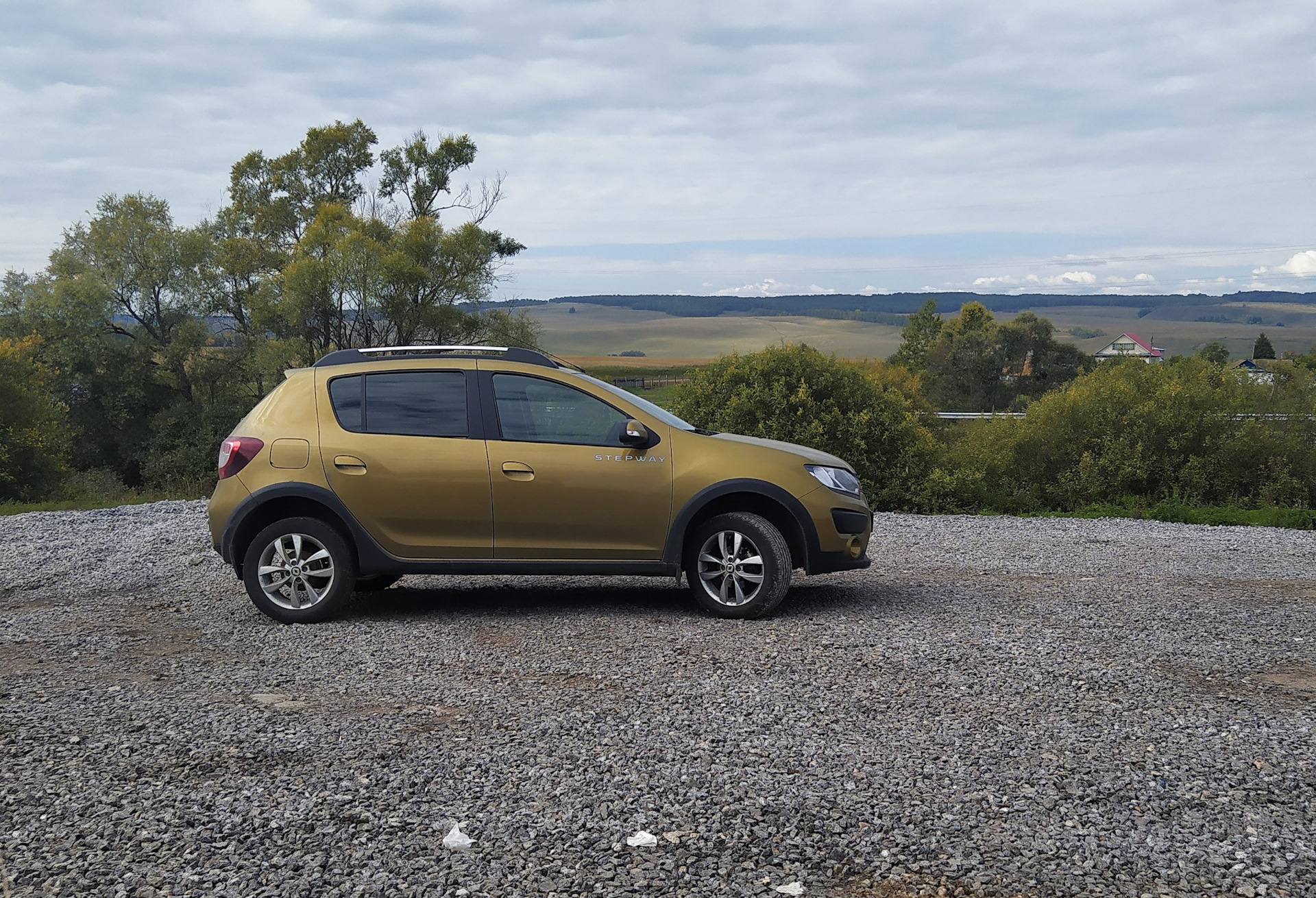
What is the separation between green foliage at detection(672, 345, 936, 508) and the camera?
14.9 meters

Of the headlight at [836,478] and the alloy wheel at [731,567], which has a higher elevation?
the headlight at [836,478]

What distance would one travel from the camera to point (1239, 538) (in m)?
11.5

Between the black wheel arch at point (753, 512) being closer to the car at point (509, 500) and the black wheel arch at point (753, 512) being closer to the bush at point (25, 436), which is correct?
the car at point (509, 500)

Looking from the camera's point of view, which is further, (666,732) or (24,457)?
(24,457)

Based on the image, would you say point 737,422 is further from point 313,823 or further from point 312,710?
point 313,823

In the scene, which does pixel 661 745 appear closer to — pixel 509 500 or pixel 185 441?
pixel 509 500

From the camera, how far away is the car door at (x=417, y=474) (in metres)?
6.79

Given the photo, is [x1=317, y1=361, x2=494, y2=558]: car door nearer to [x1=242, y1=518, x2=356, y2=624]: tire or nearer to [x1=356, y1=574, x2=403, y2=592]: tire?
[x1=242, y1=518, x2=356, y2=624]: tire

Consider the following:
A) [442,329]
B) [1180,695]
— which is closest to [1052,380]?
[442,329]

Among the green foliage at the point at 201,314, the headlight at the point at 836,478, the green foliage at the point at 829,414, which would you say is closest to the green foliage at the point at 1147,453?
the green foliage at the point at 829,414

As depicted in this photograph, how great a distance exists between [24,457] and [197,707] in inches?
1099

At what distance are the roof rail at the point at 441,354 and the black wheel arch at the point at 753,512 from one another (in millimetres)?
1420

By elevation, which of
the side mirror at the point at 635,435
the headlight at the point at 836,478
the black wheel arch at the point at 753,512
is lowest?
the black wheel arch at the point at 753,512

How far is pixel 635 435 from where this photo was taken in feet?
22.2
